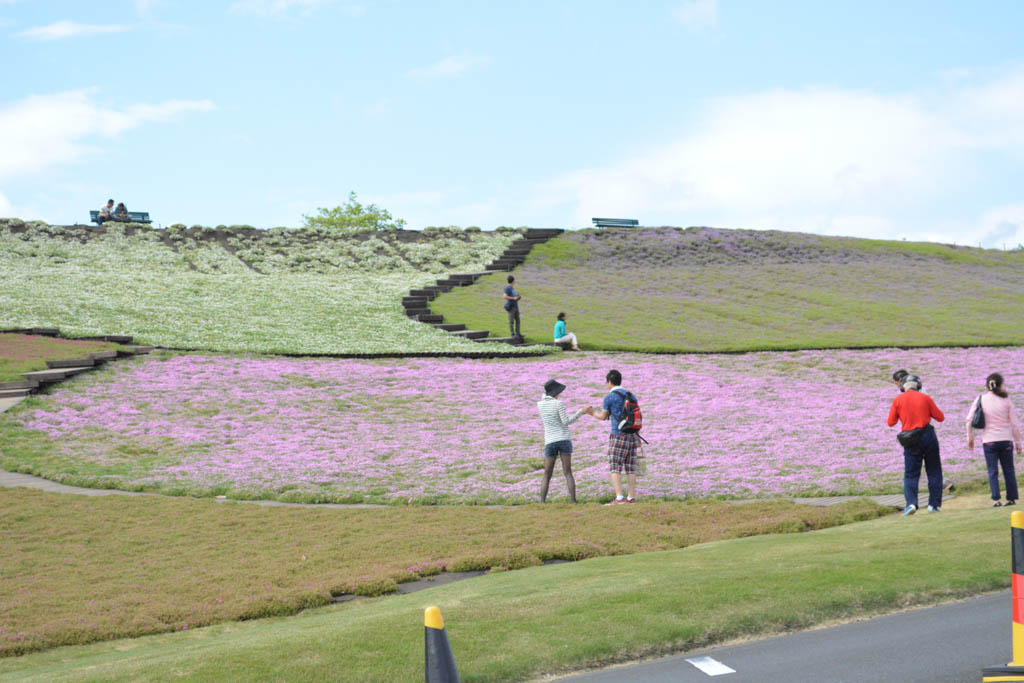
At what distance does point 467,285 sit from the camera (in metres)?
58.2

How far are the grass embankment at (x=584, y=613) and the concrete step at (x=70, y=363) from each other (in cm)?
2466

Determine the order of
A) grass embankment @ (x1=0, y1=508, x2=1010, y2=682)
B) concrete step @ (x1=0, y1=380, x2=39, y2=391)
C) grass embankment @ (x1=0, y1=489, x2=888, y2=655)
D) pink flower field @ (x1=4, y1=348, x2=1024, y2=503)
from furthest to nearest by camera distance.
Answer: concrete step @ (x1=0, y1=380, x2=39, y2=391) < pink flower field @ (x1=4, y1=348, x2=1024, y2=503) < grass embankment @ (x1=0, y1=489, x2=888, y2=655) < grass embankment @ (x1=0, y1=508, x2=1010, y2=682)

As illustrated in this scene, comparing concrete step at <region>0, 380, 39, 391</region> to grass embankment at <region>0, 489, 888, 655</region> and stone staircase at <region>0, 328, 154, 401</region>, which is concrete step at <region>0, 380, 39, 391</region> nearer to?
stone staircase at <region>0, 328, 154, 401</region>

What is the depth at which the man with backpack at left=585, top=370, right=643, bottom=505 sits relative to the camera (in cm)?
1836

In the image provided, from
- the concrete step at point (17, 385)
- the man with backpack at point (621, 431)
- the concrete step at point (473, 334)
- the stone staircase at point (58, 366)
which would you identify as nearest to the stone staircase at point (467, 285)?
the concrete step at point (473, 334)

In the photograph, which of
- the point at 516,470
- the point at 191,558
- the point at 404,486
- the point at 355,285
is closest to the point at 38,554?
the point at 191,558

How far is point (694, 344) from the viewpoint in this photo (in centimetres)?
4191

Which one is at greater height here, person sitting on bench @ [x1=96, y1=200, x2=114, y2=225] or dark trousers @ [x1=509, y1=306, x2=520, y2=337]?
person sitting on bench @ [x1=96, y1=200, x2=114, y2=225]

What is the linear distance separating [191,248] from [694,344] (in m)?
40.2

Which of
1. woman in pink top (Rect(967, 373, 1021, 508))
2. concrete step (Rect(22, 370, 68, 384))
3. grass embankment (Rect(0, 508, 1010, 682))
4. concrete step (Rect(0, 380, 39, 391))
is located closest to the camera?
grass embankment (Rect(0, 508, 1010, 682))

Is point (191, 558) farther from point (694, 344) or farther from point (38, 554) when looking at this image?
point (694, 344)

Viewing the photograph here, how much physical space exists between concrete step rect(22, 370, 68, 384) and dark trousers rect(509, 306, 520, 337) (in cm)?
1809

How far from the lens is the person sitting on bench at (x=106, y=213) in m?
70.8

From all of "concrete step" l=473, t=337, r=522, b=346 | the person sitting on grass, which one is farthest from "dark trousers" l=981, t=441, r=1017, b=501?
"concrete step" l=473, t=337, r=522, b=346
